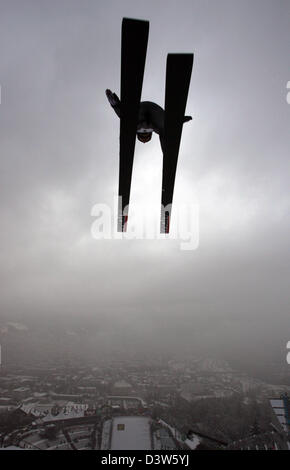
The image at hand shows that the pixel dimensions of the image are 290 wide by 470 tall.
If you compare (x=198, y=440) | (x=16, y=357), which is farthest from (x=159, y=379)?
(x=16, y=357)

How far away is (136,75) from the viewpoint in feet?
8.62

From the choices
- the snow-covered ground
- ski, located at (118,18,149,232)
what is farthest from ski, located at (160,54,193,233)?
the snow-covered ground

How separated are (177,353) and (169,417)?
71295 mm

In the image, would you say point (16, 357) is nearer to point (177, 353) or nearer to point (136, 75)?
point (177, 353)

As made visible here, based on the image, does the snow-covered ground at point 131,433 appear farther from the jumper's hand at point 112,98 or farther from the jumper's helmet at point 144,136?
the jumper's hand at point 112,98

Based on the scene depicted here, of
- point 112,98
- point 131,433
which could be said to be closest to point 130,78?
point 112,98

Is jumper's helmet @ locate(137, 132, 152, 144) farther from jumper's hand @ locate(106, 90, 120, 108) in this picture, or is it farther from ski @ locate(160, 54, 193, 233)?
jumper's hand @ locate(106, 90, 120, 108)

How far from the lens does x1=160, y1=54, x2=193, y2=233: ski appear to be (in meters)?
2.61

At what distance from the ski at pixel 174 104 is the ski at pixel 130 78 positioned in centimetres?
33

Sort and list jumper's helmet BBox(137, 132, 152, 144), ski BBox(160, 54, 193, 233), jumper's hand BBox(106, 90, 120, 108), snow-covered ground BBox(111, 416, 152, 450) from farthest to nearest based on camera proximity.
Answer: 1. snow-covered ground BBox(111, 416, 152, 450)
2. jumper's helmet BBox(137, 132, 152, 144)
3. jumper's hand BBox(106, 90, 120, 108)
4. ski BBox(160, 54, 193, 233)

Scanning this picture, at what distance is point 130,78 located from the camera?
2652 mm

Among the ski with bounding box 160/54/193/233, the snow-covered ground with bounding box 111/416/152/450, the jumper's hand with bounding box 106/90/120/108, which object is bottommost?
the snow-covered ground with bounding box 111/416/152/450

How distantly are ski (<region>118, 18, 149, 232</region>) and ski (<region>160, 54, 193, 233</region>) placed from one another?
1.08 feet
